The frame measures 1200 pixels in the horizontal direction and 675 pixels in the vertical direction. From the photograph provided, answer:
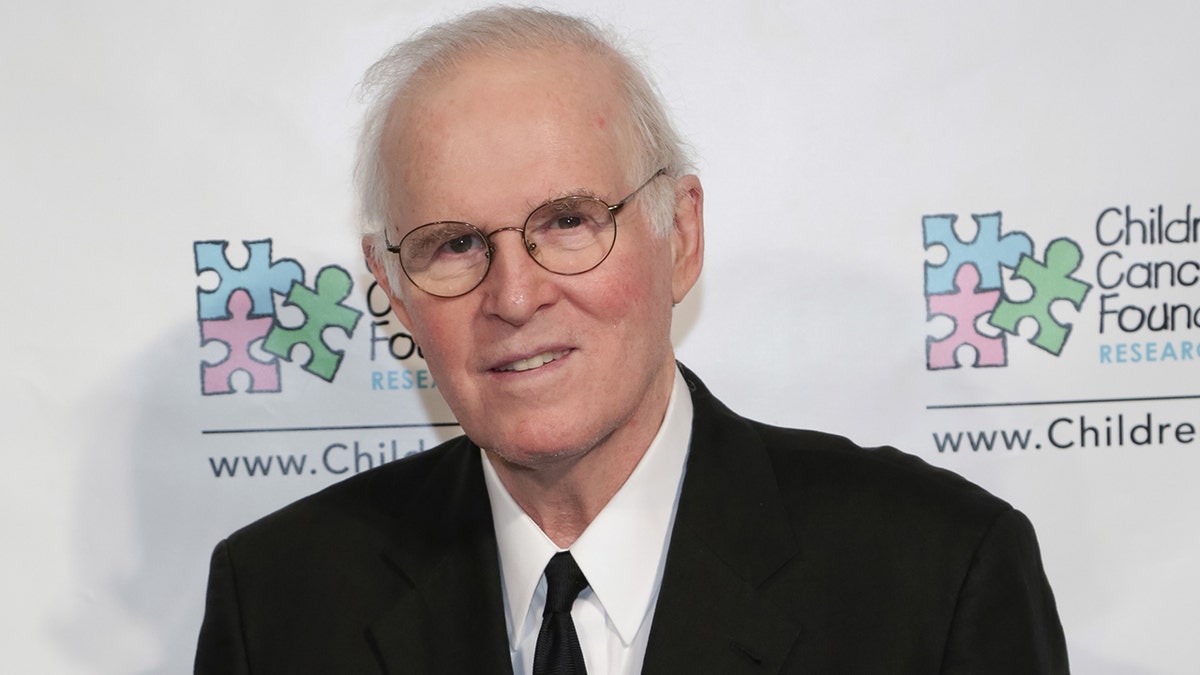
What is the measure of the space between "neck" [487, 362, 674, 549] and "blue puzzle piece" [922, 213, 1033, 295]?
61cm

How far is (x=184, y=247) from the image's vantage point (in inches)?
88.4

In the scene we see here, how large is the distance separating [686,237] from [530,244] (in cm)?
33

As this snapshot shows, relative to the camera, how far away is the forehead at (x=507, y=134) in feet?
A: 5.17

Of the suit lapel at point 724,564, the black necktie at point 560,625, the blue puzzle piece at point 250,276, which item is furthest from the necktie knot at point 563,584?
the blue puzzle piece at point 250,276

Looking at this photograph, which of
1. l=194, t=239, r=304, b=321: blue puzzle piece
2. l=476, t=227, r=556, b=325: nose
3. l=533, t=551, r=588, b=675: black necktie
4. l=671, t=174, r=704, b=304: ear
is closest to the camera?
l=476, t=227, r=556, b=325: nose

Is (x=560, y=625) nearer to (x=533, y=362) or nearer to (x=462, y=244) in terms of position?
(x=533, y=362)

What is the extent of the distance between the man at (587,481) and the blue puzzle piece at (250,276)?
0.48m

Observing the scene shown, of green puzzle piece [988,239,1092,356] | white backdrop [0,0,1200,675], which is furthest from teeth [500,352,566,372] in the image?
green puzzle piece [988,239,1092,356]

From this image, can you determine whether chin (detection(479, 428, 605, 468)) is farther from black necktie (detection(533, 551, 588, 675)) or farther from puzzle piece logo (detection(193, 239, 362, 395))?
puzzle piece logo (detection(193, 239, 362, 395))

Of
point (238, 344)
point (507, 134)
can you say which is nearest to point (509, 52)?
point (507, 134)

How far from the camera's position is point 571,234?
160 centimetres

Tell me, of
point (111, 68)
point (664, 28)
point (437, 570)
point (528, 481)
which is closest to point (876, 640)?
point (528, 481)

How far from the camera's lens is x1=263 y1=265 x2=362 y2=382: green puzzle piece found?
2.25m

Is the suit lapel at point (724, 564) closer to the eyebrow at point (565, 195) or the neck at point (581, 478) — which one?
the neck at point (581, 478)
